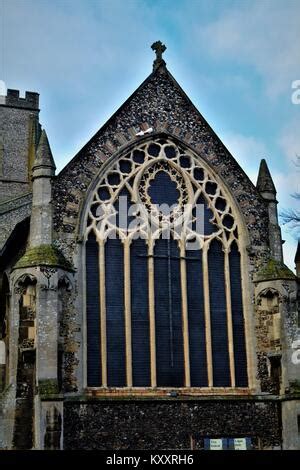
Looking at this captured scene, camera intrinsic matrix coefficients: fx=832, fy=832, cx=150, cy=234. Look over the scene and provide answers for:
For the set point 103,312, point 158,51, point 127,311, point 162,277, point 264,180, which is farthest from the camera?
point 158,51

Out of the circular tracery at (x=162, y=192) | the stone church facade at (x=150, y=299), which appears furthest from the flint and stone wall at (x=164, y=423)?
the circular tracery at (x=162, y=192)

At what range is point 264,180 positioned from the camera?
85.3 feet

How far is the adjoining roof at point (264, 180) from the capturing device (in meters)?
25.9

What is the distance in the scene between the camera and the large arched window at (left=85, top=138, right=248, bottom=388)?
75.8ft

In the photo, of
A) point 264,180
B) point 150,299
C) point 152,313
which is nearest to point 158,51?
point 264,180

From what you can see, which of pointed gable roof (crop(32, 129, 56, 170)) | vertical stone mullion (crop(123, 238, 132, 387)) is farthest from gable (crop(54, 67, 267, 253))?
vertical stone mullion (crop(123, 238, 132, 387))

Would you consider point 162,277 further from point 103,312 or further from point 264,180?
point 264,180

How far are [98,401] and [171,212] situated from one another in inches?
239

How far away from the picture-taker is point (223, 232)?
24953 mm

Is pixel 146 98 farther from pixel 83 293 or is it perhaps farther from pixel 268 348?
pixel 268 348

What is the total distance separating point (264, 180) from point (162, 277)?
4.78 m

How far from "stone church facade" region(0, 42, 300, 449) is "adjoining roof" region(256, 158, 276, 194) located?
1.4 inches

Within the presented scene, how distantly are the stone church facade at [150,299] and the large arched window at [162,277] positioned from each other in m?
0.03

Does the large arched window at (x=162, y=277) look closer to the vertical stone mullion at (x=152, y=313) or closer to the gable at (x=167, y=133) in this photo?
the vertical stone mullion at (x=152, y=313)
